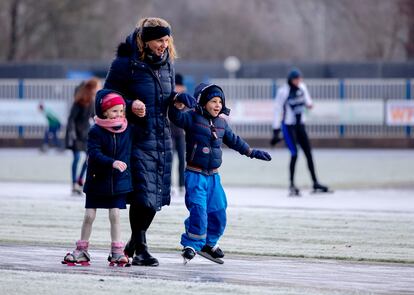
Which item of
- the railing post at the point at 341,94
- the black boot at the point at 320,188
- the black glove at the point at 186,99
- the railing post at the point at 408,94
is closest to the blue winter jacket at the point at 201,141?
the black glove at the point at 186,99

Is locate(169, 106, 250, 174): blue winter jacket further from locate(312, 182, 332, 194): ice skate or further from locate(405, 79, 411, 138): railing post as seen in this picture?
locate(405, 79, 411, 138): railing post

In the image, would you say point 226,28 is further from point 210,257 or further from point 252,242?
point 210,257

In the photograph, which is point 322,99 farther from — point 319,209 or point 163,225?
point 163,225

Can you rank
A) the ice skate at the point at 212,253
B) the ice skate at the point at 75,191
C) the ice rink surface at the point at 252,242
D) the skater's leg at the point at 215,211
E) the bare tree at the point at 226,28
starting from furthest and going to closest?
the bare tree at the point at 226,28, the ice skate at the point at 75,191, the skater's leg at the point at 215,211, the ice skate at the point at 212,253, the ice rink surface at the point at 252,242

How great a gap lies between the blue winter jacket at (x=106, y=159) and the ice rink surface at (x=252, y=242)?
0.59m

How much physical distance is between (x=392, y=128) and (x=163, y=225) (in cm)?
2247

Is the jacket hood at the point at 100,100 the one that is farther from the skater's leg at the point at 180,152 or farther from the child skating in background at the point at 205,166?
the skater's leg at the point at 180,152

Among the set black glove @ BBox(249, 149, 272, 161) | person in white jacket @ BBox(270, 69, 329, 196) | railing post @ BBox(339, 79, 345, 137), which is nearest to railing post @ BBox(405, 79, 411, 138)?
railing post @ BBox(339, 79, 345, 137)

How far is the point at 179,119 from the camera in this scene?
986 cm

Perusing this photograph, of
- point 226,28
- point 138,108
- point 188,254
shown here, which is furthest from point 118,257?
point 226,28

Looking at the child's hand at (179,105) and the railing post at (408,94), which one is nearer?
the child's hand at (179,105)

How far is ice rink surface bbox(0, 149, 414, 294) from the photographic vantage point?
28.1ft

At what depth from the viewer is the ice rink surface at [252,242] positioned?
28.1ft

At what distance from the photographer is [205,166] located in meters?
9.98
